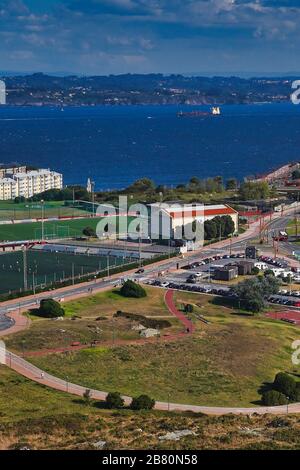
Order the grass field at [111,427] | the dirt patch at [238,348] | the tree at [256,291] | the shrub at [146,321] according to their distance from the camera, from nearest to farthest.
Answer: the grass field at [111,427] < the dirt patch at [238,348] < the shrub at [146,321] < the tree at [256,291]

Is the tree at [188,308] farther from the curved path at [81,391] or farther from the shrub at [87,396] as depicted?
the shrub at [87,396]

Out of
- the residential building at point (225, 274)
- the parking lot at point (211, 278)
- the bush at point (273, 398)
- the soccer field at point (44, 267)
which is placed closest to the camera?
the bush at point (273, 398)

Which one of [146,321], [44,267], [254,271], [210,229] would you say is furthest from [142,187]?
[146,321]

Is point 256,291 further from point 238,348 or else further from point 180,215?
point 180,215

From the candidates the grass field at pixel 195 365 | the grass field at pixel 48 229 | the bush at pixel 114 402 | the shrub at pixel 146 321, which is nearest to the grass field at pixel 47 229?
the grass field at pixel 48 229

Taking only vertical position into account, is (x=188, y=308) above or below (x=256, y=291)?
below

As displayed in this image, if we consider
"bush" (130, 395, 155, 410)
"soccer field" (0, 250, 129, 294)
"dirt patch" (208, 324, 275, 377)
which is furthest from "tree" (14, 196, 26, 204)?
"bush" (130, 395, 155, 410)
